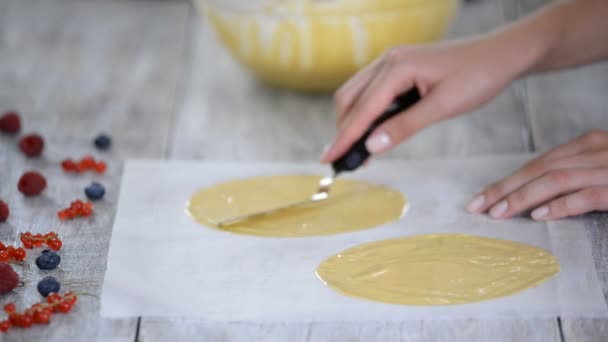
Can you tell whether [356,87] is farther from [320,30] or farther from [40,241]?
[40,241]

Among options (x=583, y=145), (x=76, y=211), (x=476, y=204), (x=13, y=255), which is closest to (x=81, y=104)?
(x=76, y=211)

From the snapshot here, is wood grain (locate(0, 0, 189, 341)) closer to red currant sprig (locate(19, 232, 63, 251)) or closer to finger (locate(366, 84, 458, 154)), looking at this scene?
red currant sprig (locate(19, 232, 63, 251))

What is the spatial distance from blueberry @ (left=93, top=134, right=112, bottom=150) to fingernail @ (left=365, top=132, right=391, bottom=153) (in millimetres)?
438

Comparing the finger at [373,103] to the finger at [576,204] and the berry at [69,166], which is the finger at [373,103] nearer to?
the finger at [576,204]

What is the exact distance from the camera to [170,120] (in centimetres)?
143

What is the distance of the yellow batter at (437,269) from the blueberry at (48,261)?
304mm

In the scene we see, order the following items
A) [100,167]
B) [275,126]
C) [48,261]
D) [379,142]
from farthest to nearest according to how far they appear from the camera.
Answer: [275,126] → [100,167] → [379,142] → [48,261]

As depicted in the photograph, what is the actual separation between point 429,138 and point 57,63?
0.74 metres

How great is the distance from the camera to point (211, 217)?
44.0 inches

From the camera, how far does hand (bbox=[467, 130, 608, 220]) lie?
104cm

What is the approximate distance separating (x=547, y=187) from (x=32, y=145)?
739 mm

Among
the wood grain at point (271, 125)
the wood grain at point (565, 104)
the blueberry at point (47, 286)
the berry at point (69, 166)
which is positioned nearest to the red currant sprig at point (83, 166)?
the berry at point (69, 166)

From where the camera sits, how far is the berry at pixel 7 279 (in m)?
0.93

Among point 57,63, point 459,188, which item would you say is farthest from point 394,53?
point 57,63
